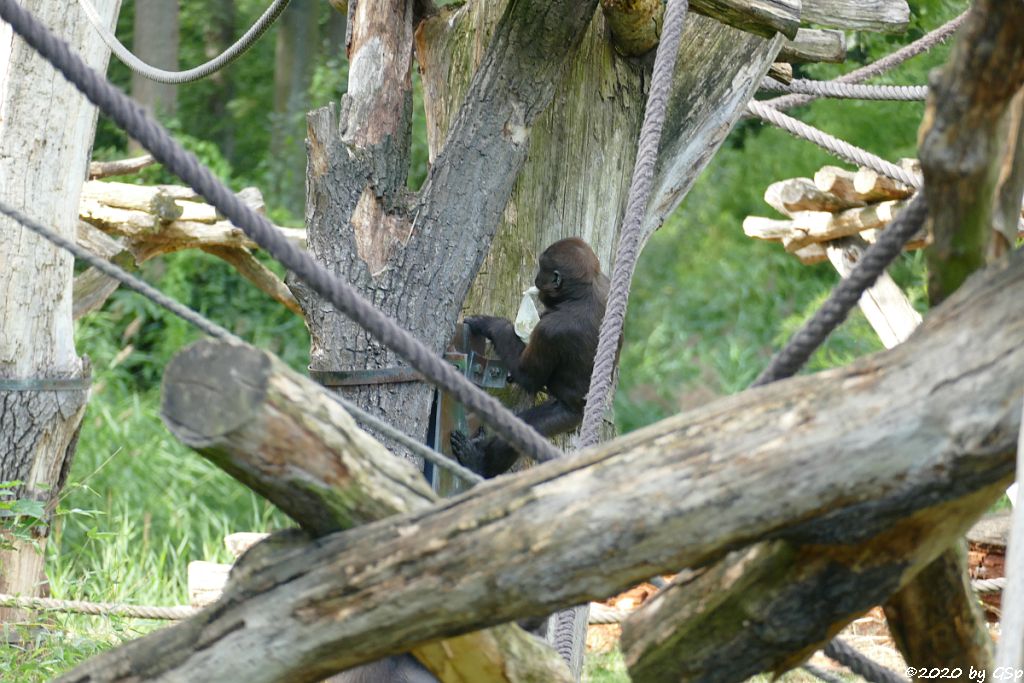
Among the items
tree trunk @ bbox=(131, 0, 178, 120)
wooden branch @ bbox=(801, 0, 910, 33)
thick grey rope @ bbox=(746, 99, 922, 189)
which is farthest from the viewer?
tree trunk @ bbox=(131, 0, 178, 120)

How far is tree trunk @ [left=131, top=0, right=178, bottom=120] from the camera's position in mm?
10484

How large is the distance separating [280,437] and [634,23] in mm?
2526

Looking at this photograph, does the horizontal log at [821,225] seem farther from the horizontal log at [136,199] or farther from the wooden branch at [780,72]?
the horizontal log at [136,199]

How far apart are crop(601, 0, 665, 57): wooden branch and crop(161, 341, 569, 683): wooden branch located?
7.66 feet

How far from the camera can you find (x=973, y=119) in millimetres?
1312

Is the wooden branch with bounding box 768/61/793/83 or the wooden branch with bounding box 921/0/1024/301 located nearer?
the wooden branch with bounding box 921/0/1024/301

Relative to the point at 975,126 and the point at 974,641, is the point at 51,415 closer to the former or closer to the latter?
the point at 974,641

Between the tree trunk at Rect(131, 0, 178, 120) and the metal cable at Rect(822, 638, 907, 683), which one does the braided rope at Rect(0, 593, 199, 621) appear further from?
the tree trunk at Rect(131, 0, 178, 120)

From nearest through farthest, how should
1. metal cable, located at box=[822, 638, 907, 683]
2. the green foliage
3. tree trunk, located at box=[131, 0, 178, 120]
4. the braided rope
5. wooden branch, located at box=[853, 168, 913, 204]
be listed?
metal cable, located at box=[822, 638, 907, 683], the braided rope, wooden branch, located at box=[853, 168, 913, 204], the green foliage, tree trunk, located at box=[131, 0, 178, 120]

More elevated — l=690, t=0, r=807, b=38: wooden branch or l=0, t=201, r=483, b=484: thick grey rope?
l=690, t=0, r=807, b=38: wooden branch

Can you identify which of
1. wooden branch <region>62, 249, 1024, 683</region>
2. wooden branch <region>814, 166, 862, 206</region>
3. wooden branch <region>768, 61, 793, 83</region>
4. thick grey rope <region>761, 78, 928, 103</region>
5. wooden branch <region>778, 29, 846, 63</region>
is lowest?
wooden branch <region>814, 166, 862, 206</region>

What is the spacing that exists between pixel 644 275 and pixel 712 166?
1.25m

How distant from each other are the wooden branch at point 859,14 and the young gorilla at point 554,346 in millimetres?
1092

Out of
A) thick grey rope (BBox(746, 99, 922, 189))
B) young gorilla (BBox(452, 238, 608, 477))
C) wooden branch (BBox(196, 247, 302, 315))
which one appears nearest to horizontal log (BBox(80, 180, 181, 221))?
wooden branch (BBox(196, 247, 302, 315))
